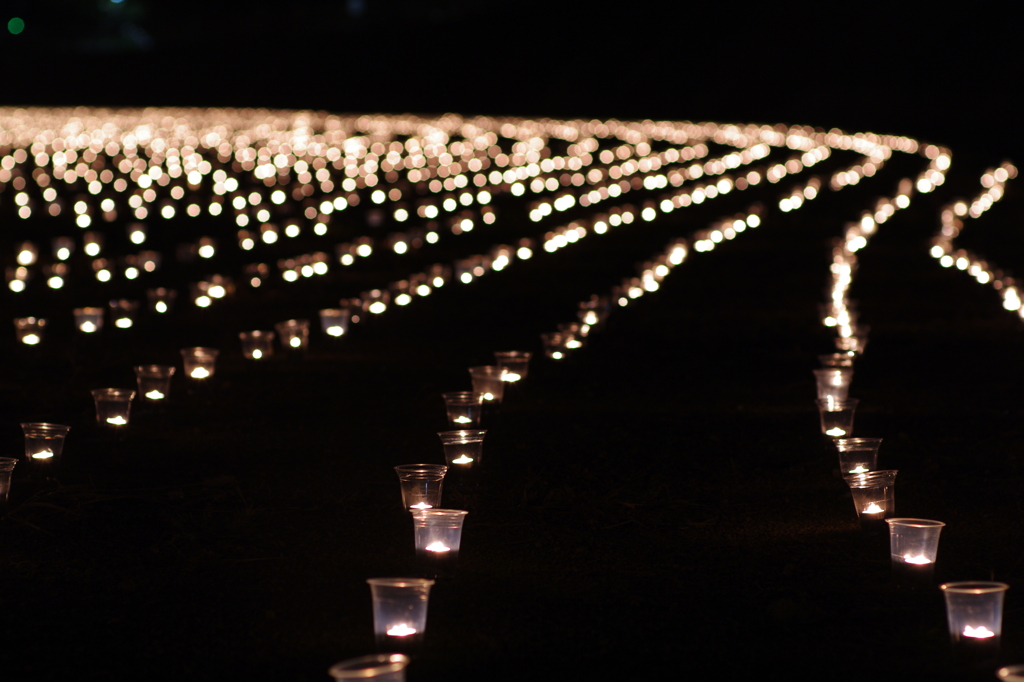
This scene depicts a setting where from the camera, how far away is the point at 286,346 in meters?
10.6

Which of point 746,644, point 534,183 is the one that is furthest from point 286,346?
point 534,183

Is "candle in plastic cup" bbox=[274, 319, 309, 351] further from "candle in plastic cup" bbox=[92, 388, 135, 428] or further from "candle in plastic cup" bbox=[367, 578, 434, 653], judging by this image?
"candle in plastic cup" bbox=[367, 578, 434, 653]

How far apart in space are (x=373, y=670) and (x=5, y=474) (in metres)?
3.25

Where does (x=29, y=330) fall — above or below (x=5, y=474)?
above

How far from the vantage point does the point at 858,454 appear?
680 centimetres

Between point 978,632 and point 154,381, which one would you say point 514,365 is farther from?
point 978,632

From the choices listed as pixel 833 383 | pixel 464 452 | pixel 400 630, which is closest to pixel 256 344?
pixel 464 452

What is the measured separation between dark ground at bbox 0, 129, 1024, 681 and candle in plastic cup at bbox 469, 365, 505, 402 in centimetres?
37

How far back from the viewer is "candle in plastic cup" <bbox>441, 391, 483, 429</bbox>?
25.7ft

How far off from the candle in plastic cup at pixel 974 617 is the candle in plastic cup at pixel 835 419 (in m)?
3.28

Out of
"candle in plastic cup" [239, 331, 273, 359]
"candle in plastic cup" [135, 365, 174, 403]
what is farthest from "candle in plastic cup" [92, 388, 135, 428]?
"candle in plastic cup" [239, 331, 273, 359]

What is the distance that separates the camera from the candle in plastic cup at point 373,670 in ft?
12.1

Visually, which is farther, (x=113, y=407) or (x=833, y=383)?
(x=833, y=383)

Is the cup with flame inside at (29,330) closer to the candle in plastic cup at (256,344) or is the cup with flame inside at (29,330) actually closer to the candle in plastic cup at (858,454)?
the candle in plastic cup at (256,344)
